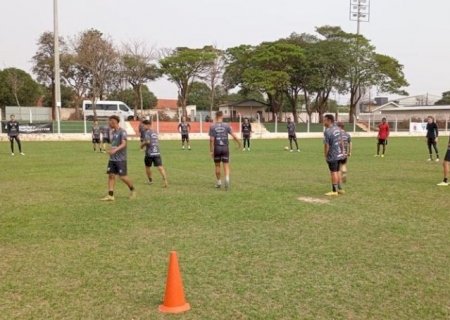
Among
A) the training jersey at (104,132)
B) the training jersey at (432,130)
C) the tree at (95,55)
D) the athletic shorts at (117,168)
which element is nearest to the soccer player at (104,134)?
the training jersey at (104,132)

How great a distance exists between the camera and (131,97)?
70750 mm

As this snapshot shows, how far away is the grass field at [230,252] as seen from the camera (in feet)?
14.4

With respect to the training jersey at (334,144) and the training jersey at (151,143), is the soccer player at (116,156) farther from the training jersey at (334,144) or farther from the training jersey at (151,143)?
the training jersey at (334,144)

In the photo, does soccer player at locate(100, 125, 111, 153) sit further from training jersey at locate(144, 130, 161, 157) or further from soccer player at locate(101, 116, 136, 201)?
soccer player at locate(101, 116, 136, 201)

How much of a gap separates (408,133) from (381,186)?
4102cm

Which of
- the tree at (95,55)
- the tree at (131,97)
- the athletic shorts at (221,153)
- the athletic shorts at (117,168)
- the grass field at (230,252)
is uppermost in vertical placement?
the tree at (95,55)

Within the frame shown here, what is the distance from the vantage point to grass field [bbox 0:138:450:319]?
14.4ft

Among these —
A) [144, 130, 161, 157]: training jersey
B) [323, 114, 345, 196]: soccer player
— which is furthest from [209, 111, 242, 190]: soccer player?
[323, 114, 345, 196]: soccer player

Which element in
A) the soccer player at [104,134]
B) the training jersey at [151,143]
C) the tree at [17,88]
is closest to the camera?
the training jersey at [151,143]

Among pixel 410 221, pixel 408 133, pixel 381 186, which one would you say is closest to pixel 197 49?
pixel 408 133

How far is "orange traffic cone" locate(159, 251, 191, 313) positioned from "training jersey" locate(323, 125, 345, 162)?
22.4 ft

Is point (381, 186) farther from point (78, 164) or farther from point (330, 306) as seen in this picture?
point (78, 164)

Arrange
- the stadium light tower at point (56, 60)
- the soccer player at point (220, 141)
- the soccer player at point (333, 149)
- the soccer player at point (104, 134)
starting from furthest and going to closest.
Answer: the stadium light tower at point (56, 60) → the soccer player at point (104, 134) → the soccer player at point (220, 141) → the soccer player at point (333, 149)

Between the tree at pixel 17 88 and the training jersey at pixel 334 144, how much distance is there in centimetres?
5996
